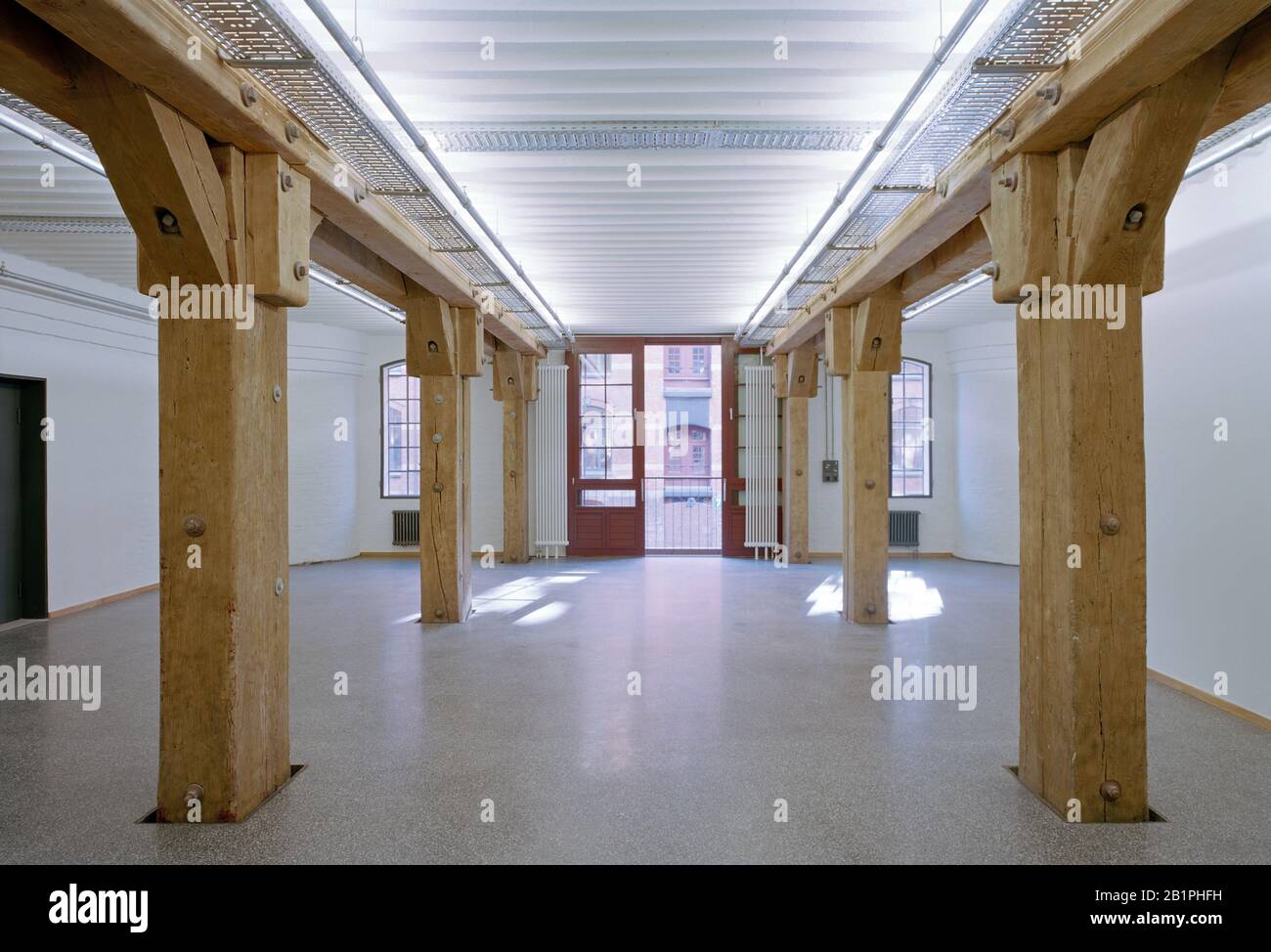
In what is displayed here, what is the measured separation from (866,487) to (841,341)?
52.0 inches

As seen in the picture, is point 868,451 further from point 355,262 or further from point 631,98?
point 355,262

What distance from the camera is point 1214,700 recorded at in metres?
4.49

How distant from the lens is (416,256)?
4.94m

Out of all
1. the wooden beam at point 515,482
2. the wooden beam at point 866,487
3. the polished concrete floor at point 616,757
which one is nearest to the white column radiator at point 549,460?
the wooden beam at point 515,482

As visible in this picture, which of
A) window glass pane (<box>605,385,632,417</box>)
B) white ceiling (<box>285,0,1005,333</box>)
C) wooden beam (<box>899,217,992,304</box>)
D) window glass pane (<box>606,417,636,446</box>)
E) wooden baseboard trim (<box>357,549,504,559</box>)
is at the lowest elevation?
wooden baseboard trim (<box>357,549,504,559</box>)

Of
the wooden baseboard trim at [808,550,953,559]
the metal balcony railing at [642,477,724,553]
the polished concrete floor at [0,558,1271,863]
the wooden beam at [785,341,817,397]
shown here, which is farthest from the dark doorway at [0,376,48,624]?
the wooden baseboard trim at [808,550,953,559]

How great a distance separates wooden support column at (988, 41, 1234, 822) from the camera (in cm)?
297

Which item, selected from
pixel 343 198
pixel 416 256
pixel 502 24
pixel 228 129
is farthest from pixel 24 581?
pixel 502 24

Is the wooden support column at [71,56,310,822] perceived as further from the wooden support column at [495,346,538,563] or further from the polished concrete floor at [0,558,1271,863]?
the wooden support column at [495,346,538,563]

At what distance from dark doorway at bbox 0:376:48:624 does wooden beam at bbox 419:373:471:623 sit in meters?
3.62

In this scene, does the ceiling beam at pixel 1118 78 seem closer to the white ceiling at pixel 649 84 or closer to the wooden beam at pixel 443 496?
the white ceiling at pixel 649 84

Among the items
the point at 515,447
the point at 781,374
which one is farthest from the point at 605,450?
the point at 781,374

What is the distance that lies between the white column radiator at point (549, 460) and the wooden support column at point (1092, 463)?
345 inches

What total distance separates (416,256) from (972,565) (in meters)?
8.64
